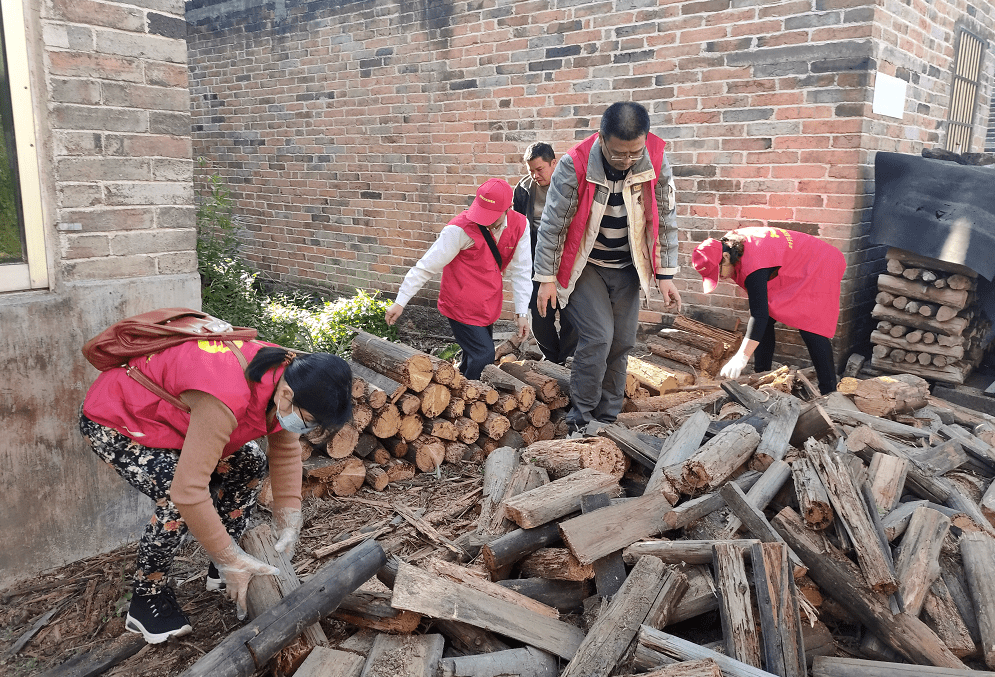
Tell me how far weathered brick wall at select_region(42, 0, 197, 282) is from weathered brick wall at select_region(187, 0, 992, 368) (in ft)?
12.6

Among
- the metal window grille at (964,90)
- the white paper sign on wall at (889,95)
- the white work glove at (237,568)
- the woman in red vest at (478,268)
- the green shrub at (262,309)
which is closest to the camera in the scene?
the white work glove at (237,568)

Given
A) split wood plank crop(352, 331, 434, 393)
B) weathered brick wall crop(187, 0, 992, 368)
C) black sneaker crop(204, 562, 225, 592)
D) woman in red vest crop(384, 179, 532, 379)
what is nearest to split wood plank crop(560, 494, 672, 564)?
black sneaker crop(204, 562, 225, 592)

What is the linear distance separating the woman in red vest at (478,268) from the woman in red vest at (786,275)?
1312 millimetres

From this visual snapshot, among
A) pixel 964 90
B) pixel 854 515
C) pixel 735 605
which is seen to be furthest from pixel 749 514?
pixel 964 90

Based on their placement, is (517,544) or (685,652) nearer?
(685,652)

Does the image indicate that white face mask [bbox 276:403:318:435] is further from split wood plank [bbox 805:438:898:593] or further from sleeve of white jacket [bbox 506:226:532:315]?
sleeve of white jacket [bbox 506:226:532:315]

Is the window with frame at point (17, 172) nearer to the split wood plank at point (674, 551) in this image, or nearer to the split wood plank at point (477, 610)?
the split wood plank at point (477, 610)

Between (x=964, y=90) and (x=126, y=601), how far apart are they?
26.4ft

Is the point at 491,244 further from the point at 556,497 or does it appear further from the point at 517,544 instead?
the point at 517,544

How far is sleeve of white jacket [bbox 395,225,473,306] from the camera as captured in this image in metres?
4.45

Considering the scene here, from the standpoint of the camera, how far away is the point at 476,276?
455cm

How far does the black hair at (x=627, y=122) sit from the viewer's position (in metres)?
3.60

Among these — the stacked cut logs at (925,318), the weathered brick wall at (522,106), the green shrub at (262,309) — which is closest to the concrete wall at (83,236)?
the green shrub at (262,309)

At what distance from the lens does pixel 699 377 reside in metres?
5.54
